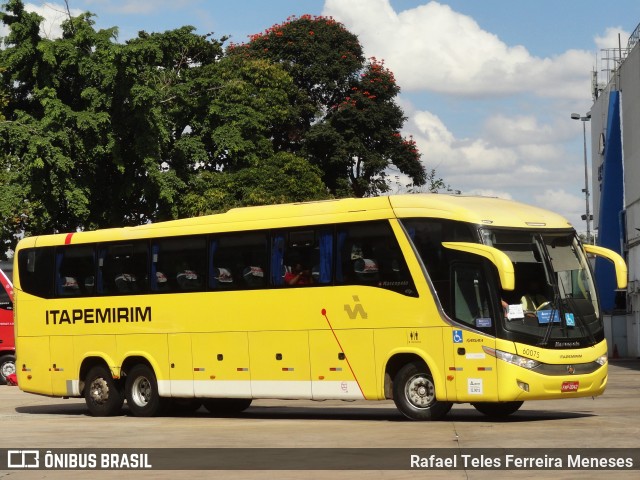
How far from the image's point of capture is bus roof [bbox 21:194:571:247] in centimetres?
2056

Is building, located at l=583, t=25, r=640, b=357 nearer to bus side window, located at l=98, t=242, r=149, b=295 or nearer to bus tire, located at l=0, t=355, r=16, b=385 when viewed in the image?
bus tire, located at l=0, t=355, r=16, b=385

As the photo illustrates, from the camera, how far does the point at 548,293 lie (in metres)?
20.1

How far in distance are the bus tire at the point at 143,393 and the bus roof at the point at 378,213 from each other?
248 cm

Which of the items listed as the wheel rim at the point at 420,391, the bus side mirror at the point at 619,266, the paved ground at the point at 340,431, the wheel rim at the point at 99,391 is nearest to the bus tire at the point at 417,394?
the wheel rim at the point at 420,391

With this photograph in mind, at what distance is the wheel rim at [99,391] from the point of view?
25328 mm

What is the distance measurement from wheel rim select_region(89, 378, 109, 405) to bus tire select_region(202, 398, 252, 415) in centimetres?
176

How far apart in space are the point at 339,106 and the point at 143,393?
1687 inches

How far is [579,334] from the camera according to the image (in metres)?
20.2

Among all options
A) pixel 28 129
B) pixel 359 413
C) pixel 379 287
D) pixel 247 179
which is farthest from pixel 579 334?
pixel 247 179

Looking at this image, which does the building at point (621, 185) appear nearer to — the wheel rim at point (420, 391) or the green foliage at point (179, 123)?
the green foliage at point (179, 123)

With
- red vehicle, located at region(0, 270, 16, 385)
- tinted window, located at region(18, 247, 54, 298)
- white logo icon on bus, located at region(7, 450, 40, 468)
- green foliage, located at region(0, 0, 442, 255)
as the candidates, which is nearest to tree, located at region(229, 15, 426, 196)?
green foliage, located at region(0, 0, 442, 255)

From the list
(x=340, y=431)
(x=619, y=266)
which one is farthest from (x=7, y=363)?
(x=619, y=266)

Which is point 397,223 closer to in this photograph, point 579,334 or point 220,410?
point 579,334

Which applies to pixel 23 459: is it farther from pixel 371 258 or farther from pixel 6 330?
pixel 6 330
